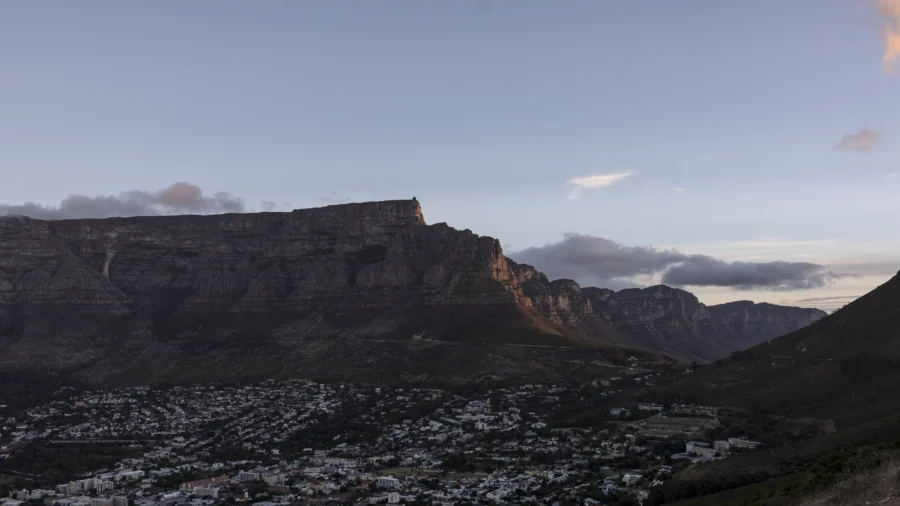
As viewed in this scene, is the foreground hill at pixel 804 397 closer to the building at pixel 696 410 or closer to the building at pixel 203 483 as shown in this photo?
the building at pixel 696 410

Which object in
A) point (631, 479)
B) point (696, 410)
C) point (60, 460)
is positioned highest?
point (696, 410)

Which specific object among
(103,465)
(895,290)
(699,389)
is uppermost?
(895,290)

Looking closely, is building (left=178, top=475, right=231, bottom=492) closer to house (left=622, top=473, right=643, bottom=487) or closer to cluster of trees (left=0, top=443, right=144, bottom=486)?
cluster of trees (left=0, top=443, right=144, bottom=486)

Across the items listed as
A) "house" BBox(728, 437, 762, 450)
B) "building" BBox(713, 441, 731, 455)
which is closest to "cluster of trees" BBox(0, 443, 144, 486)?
"building" BBox(713, 441, 731, 455)

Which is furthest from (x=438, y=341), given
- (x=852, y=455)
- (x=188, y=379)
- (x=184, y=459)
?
(x=852, y=455)

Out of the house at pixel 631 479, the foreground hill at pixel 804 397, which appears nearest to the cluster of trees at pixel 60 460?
the house at pixel 631 479

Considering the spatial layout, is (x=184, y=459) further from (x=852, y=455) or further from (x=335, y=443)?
(x=852, y=455)

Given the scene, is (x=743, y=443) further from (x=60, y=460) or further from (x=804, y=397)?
(x=60, y=460)

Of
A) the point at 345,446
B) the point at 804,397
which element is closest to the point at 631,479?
the point at 804,397
